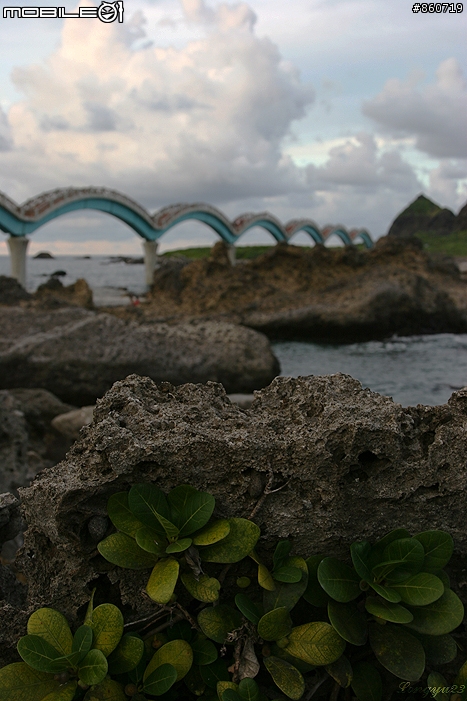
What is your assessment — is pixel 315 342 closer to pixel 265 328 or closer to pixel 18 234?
pixel 265 328

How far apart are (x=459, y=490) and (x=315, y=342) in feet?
48.4

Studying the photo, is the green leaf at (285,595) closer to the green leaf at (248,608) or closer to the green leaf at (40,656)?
the green leaf at (248,608)

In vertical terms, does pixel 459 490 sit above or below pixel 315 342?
above

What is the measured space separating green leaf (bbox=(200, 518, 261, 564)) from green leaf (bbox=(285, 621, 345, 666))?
0.25 metres

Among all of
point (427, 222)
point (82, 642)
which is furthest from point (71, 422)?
point (427, 222)

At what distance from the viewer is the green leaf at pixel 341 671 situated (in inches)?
60.2

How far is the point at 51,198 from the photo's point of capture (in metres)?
21.9

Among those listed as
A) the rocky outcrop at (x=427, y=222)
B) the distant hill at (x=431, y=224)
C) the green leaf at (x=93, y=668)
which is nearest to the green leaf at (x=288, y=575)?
the green leaf at (x=93, y=668)

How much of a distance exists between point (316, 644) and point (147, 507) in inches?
22.1

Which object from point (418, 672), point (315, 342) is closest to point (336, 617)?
point (418, 672)

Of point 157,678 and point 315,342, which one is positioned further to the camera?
point 315,342

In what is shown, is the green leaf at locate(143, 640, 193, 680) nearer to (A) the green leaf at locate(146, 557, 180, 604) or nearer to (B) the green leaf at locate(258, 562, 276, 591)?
(A) the green leaf at locate(146, 557, 180, 604)

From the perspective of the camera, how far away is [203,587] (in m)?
1.57

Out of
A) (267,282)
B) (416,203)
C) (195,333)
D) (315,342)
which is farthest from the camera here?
(416,203)
